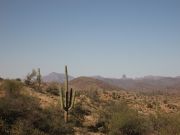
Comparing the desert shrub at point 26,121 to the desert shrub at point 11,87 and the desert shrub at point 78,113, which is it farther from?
the desert shrub at point 11,87

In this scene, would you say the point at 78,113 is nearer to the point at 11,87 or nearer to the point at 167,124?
the point at 11,87

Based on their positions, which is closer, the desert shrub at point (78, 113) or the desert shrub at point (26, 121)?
the desert shrub at point (26, 121)

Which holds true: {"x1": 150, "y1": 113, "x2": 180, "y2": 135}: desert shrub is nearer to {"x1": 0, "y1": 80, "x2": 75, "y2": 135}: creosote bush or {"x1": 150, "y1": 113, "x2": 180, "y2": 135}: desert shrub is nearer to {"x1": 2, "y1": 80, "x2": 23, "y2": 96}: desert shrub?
{"x1": 0, "y1": 80, "x2": 75, "y2": 135}: creosote bush

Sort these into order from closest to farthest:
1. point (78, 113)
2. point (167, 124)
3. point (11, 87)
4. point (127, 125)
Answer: point (127, 125)
point (167, 124)
point (78, 113)
point (11, 87)

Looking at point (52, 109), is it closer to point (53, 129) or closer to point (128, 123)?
point (53, 129)

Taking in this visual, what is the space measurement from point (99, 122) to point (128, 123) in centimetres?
301

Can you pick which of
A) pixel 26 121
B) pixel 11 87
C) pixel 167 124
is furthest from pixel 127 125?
pixel 11 87

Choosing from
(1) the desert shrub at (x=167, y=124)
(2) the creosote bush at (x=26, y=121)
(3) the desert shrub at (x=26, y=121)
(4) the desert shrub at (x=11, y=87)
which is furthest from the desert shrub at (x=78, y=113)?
(1) the desert shrub at (x=167, y=124)

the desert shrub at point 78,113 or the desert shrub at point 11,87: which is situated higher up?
the desert shrub at point 11,87

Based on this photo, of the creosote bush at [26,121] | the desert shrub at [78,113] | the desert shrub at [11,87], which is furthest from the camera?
the desert shrub at [11,87]

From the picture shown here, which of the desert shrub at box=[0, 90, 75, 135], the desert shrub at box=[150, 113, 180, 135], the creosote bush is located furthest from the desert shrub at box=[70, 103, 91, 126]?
the desert shrub at box=[150, 113, 180, 135]

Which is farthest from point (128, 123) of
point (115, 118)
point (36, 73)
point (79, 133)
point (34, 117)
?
point (36, 73)

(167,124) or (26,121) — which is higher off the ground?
(26,121)

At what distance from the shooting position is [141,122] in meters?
15.7
